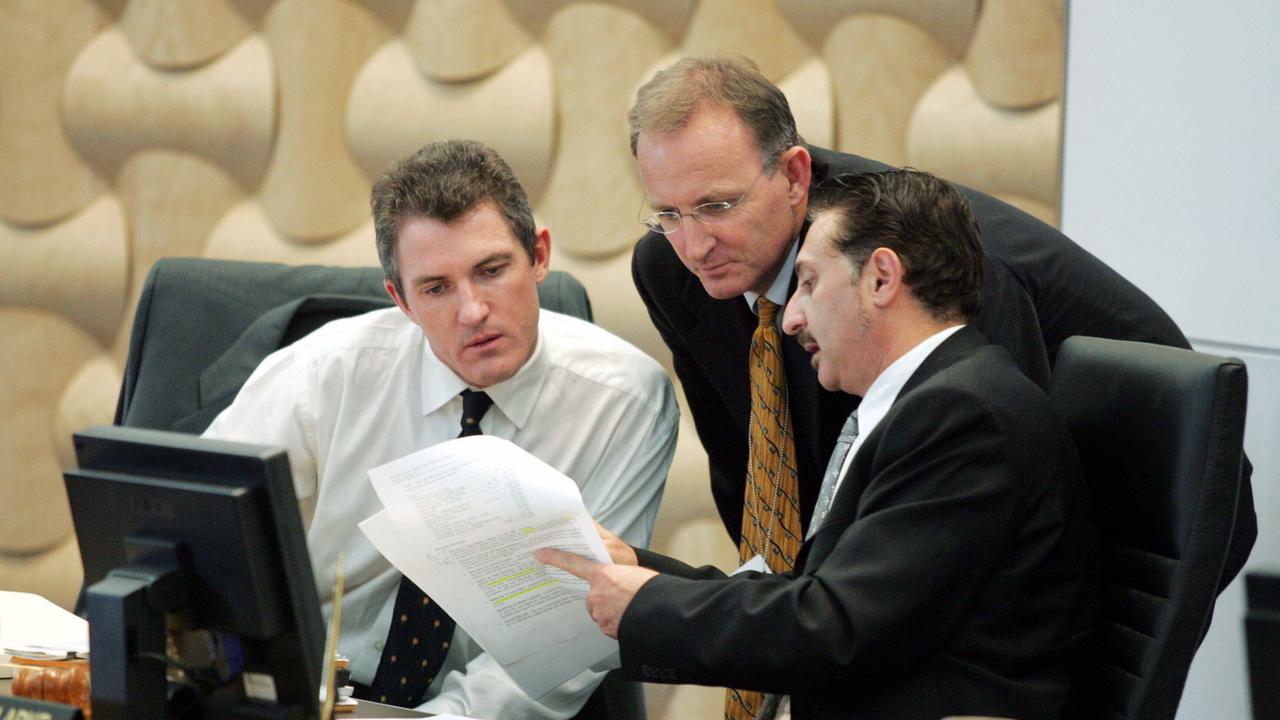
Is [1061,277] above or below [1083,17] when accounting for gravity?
below

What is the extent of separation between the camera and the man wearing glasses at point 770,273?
1.99 meters

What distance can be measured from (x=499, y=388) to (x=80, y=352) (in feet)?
7.08

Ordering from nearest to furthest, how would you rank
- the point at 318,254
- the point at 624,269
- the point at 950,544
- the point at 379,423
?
the point at 950,544, the point at 379,423, the point at 624,269, the point at 318,254

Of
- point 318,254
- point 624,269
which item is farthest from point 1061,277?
point 318,254

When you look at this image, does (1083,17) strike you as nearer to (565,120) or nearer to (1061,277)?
(1061,277)

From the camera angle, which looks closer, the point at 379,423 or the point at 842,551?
the point at 842,551

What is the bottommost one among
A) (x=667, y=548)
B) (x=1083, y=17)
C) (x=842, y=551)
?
(x=667, y=548)

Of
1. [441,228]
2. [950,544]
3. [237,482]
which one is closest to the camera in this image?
[237,482]

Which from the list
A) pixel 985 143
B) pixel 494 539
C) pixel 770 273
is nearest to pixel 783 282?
pixel 770 273

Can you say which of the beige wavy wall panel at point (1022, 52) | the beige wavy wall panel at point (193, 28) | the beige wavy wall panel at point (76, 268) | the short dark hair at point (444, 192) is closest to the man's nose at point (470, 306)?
the short dark hair at point (444, 192)

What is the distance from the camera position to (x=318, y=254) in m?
3.54

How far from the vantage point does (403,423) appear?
2.23 metres

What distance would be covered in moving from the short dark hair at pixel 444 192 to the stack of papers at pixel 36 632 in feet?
2.25

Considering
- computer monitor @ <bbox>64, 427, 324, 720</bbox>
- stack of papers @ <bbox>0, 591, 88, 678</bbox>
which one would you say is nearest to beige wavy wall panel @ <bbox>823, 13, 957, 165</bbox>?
stack of papers @ <bbox>0, 591, 88, 678</bbox>
